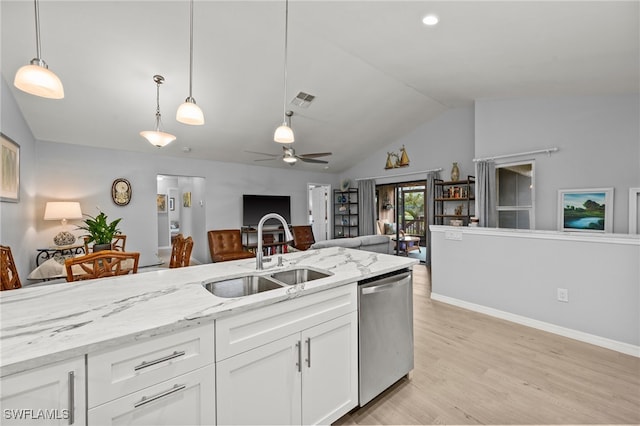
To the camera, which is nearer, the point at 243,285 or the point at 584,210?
the point at 243,285

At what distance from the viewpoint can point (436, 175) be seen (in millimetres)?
6203

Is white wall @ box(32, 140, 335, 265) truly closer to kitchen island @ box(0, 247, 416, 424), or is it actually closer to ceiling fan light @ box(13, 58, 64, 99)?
ceiling fan light @ box(13, 58, 64, 99)

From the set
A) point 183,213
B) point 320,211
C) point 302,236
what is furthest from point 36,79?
point 183,213

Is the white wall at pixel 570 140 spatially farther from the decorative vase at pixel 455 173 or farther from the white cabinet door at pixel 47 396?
the white cabinet door at pixel 47 396

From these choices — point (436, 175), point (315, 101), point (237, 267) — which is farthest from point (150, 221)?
point (436, 175)

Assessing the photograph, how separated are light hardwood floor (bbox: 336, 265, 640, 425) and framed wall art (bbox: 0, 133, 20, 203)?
409 centimetres

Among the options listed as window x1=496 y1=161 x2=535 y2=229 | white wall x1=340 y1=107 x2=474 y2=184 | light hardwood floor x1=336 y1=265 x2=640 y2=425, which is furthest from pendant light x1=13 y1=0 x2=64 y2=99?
white wall x1=340 y1=107 x2=474 y2=184

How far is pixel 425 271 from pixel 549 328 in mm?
2743

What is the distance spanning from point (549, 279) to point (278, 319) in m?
3.10

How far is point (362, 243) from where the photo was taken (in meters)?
4.98

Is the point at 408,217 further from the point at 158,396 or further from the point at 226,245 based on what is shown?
the point at 158,396

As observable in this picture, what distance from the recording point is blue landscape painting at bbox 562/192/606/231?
136 inches

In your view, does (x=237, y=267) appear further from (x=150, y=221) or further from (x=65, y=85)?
(x=150, y=221)

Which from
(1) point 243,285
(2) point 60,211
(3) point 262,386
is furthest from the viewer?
(2) point 60,211
